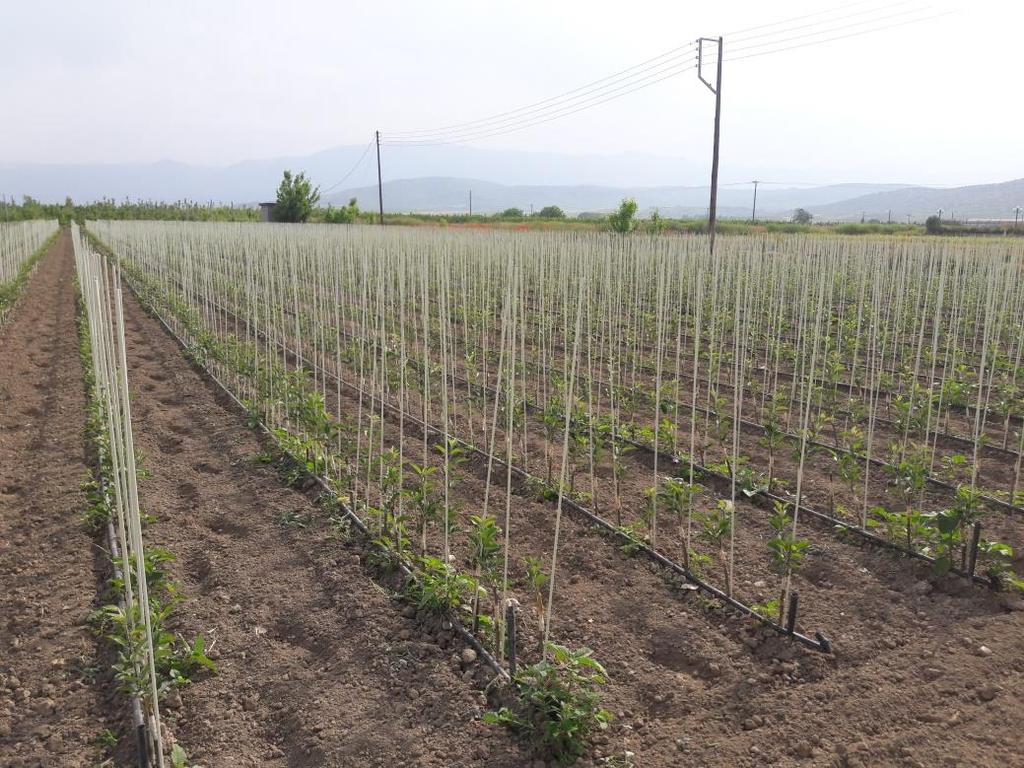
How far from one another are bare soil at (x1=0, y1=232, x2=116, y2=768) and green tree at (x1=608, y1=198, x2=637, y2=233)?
64.4ft

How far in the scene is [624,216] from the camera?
24.4 metres

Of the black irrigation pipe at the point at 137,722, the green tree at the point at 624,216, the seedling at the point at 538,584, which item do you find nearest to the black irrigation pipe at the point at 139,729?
the black irrigation pipe at the point at 137,722

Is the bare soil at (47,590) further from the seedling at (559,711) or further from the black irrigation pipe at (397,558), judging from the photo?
the seedling at (559,711)

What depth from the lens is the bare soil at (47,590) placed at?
2.51 metres

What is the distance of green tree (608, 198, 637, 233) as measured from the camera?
24000 mm

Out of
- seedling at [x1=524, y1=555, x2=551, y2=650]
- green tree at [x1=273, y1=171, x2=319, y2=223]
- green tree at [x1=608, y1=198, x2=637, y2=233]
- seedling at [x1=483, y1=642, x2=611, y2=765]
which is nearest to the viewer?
seedling at [x1=483, y1=642, x2=611, y2=765]

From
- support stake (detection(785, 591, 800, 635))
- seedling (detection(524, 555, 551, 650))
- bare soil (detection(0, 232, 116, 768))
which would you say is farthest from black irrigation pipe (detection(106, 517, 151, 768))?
support stake (detection(785, 591, 800, 635))

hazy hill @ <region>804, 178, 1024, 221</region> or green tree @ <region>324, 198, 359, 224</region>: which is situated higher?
hazy hill @ <region>804, 178, 1024, 221</region>

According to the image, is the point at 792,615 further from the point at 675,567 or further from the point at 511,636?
the point at 511,636

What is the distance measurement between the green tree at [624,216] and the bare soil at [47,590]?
64.4 ft

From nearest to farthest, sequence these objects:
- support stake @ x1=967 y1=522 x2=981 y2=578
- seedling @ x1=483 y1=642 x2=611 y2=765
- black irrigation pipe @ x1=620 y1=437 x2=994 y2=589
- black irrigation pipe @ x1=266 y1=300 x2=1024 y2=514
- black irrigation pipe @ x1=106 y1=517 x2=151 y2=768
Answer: black irrigation pipe @ x1=106 y1=517 x2=151 y2=768, seedling @ x1=483 y1=642 x2=611 y2=765, support stake @ x1=967 y1=522 x2=981 y2=578, black irrigation pipe @ x1=620 y1=437 x2=994 y2=589, black irrigation pipe @ x1=266 y1=300 x2=1024 y2=514

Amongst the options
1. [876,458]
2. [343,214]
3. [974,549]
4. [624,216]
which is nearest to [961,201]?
[343,214]

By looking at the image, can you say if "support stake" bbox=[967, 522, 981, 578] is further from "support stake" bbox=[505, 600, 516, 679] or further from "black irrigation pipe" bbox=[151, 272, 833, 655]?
"support stake" bbox=[505, 600, 516, 679]

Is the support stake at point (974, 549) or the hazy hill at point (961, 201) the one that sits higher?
the hazy hill at point (961, 201)
